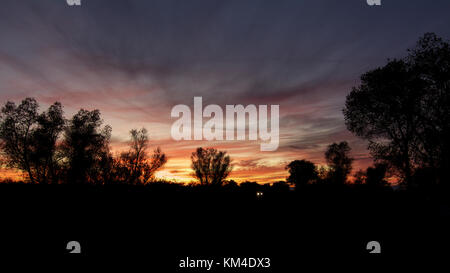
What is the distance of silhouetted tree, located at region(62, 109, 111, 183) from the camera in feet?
105

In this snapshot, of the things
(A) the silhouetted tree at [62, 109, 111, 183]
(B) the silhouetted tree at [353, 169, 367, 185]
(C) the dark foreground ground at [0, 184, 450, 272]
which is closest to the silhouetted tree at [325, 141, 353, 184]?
(B) the silhouetted tree at [353, 169, 367, 185]

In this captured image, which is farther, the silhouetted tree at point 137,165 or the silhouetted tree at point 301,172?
the silhouetted tree at point 301,172

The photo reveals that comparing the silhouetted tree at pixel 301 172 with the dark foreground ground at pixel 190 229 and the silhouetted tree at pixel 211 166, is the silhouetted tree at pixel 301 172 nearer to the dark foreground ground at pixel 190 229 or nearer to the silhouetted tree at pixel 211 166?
the silhouetted tree at pixel 211 166

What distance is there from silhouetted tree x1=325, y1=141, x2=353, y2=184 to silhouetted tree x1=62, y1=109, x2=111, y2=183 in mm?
55289

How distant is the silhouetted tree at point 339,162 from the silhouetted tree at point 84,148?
5529cm

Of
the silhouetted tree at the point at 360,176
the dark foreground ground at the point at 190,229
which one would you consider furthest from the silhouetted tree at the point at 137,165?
the silhouetted tree at the point at 360,176

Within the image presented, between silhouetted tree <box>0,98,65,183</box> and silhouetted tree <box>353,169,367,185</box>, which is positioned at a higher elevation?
silhouetted tree <box>0,98,65,183</box>

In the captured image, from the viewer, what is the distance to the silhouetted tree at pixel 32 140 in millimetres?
28078

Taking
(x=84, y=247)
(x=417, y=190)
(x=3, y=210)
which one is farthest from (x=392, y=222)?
(x=3, y=210)

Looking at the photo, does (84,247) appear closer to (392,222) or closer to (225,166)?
(392,222)

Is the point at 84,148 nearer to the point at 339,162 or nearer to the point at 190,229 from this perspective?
the point at 190,229

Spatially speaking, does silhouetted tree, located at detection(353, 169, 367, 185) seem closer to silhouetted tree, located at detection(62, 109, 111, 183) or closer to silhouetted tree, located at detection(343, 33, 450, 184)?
silhouetted tree, located at detection(343, 33, 450, 184)

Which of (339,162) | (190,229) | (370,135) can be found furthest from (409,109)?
(339,162)
